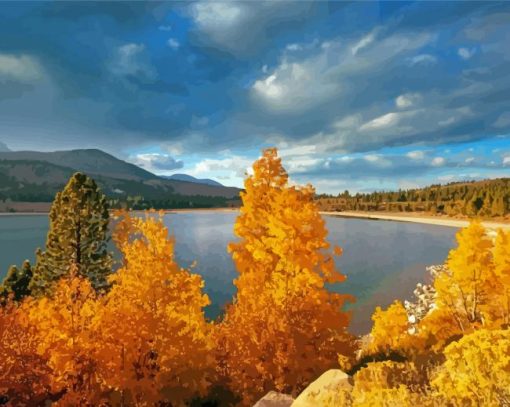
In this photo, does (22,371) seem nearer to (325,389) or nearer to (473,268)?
(325,389)

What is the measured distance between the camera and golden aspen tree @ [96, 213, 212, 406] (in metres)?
18.8

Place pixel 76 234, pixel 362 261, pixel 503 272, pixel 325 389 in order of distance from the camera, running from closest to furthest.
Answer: pixel 325 389 < pixel 503 272 < pixel 76 234 < pixel 362 261

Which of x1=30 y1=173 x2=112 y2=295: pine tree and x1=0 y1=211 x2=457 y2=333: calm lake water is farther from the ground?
x1=30 y1=173 x2=112 y2=295: pine tree

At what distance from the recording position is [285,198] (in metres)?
22.5

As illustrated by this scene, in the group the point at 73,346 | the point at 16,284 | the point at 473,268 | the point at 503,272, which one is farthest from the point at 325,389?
the point at 16,284

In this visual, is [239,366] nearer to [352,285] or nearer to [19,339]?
[19,339]

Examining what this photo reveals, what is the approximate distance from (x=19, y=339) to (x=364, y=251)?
360 feet

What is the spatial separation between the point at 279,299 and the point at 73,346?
30.5 feet

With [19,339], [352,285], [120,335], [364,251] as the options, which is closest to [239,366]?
[120,335]

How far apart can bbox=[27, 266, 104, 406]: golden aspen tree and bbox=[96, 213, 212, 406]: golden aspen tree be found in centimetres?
57

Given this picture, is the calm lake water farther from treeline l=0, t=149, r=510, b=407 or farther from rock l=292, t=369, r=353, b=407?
rock l=292, t=369, r=353, b=407

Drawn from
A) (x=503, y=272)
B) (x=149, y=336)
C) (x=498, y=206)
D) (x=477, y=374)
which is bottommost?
(x=149, y=336)

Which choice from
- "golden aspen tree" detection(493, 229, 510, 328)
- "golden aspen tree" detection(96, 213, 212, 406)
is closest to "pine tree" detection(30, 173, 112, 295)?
"golden aspen tree" detection(96, 213, 212, 406)

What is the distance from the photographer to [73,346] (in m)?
18.3
